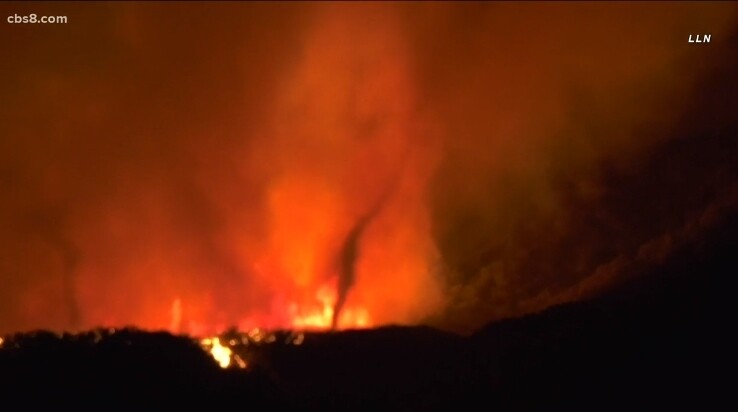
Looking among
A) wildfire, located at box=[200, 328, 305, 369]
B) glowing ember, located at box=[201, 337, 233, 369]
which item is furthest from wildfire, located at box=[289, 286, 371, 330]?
glowing ember, located at box=[201, 337, 233, 369]

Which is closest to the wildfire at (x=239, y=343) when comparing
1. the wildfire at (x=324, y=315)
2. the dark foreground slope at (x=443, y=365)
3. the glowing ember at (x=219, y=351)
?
the glowing ember at (x=219, y=351)

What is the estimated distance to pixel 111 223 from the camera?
1594 cm

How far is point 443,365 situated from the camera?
971 centimetres

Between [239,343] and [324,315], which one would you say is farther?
[324,315]

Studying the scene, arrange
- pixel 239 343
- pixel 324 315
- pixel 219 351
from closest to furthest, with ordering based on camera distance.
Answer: pixel 219 351 → pixel 239 343 → pixel 324 315

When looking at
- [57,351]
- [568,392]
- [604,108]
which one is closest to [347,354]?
[568,392]

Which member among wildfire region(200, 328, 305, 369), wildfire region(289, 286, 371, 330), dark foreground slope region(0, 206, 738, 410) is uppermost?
wildfire region(289, 286, 371, 330)

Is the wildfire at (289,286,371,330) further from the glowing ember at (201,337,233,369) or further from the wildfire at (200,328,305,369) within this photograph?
the glowing ember at (201,337,233,369)

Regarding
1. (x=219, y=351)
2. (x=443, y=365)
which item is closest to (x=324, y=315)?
(x=219, y=351)

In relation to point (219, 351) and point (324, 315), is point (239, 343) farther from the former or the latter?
point (324, 315)

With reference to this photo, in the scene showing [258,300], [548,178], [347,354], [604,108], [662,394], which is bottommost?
[662,394]

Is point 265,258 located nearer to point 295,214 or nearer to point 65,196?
point 295,214

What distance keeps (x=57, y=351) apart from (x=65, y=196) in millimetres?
6895

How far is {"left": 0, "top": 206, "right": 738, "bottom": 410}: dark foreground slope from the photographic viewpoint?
9.09 meters
